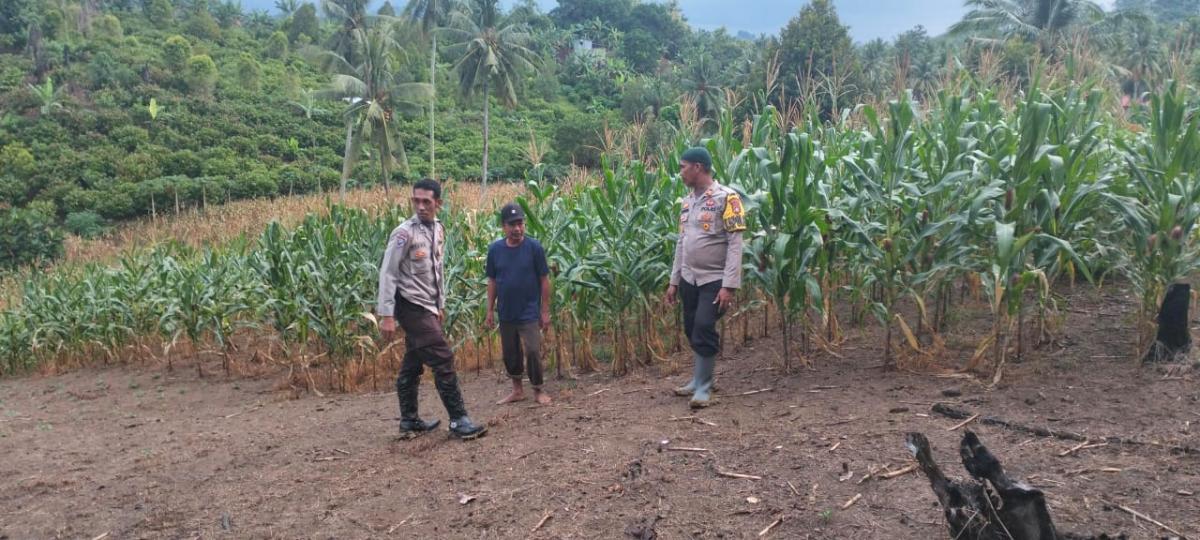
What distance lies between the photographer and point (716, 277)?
4.49m

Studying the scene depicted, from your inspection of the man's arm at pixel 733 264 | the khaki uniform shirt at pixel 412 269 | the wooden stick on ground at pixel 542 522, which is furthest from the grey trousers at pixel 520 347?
the wooden stick on ground at pixel 542 522

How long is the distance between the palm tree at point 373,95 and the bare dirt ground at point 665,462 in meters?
22.0

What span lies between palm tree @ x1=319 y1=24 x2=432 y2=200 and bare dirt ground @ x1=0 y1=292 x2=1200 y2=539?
72.2 feet

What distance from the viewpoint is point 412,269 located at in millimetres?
4574

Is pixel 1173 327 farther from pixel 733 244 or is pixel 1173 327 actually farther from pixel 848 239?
pixel 733 244

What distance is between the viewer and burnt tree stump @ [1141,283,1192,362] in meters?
3.90

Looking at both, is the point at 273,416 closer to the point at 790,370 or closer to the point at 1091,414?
the point at 790,370

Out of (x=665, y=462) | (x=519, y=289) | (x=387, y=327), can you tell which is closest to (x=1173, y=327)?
(x=665, y=462)

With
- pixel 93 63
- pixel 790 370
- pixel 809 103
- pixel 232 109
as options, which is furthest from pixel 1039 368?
pixel 93 63

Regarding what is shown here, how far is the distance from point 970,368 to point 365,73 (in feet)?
88.6

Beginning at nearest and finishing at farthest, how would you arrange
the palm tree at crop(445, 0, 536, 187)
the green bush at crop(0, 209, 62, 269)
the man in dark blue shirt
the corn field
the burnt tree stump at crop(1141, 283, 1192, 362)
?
the burnt tree stump at crop(1141, 283, 1192, 362) → the corn field → the man in dark blue shirt → the green bush at crop(0, 209, 62, 269) → the palm tree at crop(445, 0, 536, 187)

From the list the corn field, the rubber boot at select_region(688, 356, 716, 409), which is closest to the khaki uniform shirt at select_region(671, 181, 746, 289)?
the corn field

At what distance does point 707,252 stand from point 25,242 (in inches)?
945

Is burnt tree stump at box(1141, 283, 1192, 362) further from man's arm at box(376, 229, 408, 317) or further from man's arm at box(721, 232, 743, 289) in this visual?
man's arm at box(376, 229, 408, 317)
